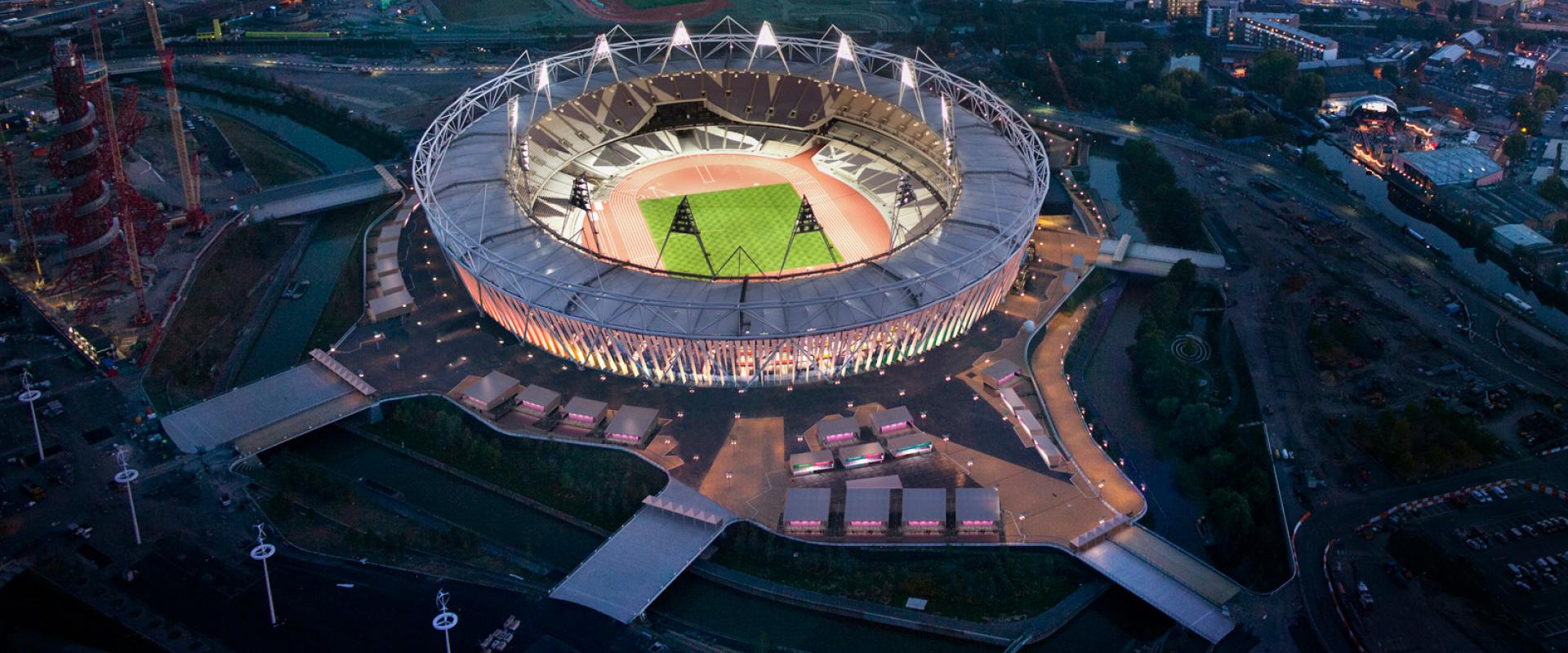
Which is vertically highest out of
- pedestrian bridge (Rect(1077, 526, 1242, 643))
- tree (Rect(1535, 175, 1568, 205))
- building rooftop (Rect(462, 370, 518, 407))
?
building rooftop (Rect(462, 370, 518, 407))

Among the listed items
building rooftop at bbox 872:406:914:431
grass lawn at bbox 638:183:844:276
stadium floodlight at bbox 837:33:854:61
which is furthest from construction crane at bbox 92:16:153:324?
stadium floodlight at bbox 837:33:854:61

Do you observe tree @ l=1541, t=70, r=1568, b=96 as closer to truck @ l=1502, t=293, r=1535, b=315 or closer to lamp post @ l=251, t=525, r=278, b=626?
truck @ l=1502, t=293, r=1535, b=315

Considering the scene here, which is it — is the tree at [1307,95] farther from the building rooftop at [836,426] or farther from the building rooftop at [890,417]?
the building rooftop at [836,426]

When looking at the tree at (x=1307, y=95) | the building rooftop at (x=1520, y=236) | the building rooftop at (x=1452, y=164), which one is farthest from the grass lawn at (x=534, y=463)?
the tree at (x=1307, y=95)

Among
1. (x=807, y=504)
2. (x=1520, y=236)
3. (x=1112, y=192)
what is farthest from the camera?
(x=1112, y=192)

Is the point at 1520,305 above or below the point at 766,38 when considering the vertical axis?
below

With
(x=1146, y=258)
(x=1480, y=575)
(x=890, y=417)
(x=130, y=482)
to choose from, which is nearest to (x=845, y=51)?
(x=1146, y=258)

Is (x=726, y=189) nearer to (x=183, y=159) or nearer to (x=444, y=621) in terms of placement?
(x=183, y=159)
